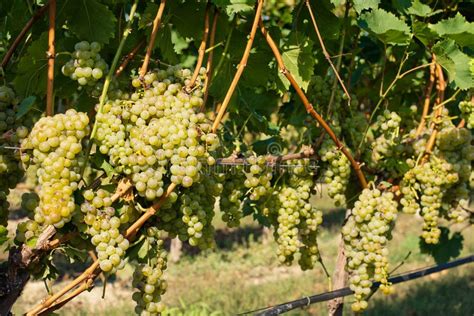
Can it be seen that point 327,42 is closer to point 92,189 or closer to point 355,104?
point 355,104

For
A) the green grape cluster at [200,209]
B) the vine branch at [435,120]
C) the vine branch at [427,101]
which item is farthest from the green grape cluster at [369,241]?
the green grape cluster at [200,209]

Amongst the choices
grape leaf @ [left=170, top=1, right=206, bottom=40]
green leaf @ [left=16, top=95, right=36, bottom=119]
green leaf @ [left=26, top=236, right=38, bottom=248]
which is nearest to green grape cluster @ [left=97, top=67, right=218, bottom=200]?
green leaf @ [left=16, top=95, right=36, bottom=119]

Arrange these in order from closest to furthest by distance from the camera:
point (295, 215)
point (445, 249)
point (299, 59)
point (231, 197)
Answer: point (231, 197) < point (299, 59) < point (295, 215) < point (445, 249)

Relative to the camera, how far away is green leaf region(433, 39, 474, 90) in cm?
249

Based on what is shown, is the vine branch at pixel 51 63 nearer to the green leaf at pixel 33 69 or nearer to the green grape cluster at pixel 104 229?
the green leaf at pixel 33 69

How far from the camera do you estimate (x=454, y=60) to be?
253 centimetres

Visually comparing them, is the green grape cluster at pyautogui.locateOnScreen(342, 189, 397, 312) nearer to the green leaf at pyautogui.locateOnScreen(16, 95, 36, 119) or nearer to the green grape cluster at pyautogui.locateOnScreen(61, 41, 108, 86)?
the green grape cluster at pyautogui.locateOnScreen(61, 41, 108, 86)

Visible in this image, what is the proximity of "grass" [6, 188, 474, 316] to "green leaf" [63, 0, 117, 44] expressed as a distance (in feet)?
12.1

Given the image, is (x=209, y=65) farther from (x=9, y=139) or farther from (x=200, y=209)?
(x=9, y=139)

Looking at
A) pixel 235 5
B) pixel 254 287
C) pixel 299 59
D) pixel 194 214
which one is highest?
pixel 235 5

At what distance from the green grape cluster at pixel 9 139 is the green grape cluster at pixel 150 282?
44cm

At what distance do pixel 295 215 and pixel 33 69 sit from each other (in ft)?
4.39

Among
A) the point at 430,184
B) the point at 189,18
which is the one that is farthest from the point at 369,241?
the point at 189,18

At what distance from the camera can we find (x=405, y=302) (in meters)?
6.70
